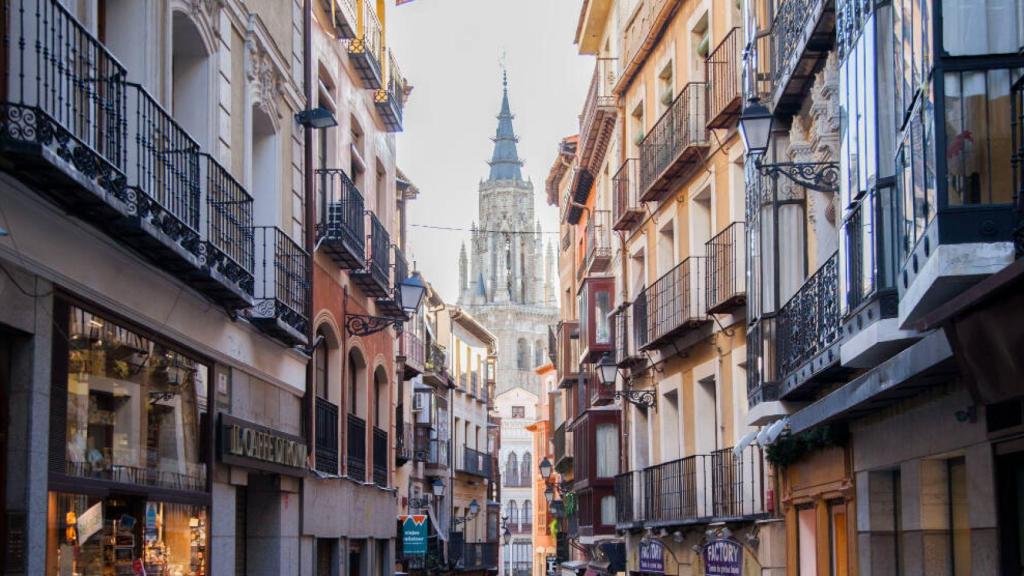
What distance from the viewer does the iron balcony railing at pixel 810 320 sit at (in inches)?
548

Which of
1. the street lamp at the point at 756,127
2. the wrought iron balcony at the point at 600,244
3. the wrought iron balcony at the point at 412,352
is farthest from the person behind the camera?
the wrought iron balcony at the point at 412,352

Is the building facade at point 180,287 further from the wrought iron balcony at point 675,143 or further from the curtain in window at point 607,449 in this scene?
the curtain in window at point 607,449

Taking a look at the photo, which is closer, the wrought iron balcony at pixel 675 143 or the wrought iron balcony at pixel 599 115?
the wrought iron balcony at pixel 675 143

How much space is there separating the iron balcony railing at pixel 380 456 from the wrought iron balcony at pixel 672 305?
4640mm

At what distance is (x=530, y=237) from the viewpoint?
548ft

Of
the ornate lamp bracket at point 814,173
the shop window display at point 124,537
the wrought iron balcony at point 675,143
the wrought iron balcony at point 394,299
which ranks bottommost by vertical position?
the shop window display at point 124,537

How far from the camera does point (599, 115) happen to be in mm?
32500

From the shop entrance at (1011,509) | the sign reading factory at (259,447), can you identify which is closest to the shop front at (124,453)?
the sign reading factory at (259,447)

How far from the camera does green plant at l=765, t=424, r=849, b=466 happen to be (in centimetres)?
1507

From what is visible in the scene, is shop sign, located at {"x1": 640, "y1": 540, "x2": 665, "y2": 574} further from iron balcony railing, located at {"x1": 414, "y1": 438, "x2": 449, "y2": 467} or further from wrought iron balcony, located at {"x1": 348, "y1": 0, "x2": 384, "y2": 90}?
iron balcony railing, located at {"x1": 414, "y1": 438, "x2": 449, "y2": 467}

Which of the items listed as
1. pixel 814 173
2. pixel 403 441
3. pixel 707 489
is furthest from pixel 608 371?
pixel 814 173

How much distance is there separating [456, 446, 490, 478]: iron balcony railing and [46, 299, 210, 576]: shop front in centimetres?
4124

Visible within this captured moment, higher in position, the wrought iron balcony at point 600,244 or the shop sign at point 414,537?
the wrought iron balcony at point 600,244

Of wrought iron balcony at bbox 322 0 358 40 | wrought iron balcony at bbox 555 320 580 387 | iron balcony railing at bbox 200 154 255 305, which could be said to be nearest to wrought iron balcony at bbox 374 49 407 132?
wrought iron balcony at bbox 322 0 358 40
